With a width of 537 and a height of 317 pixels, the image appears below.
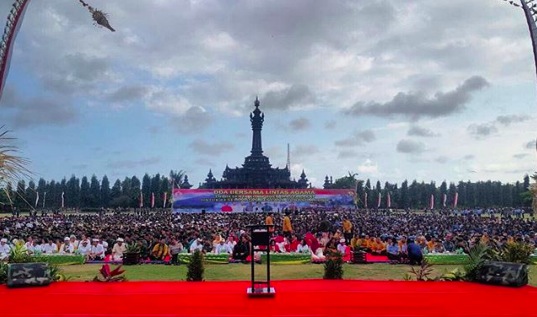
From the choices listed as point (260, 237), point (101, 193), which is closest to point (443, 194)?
point (101, 193)

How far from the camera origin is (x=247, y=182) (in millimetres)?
75375

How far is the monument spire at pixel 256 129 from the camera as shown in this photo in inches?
3467

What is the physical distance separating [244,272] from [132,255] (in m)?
4.76

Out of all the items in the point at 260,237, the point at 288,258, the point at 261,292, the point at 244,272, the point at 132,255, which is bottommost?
the point at 244,272

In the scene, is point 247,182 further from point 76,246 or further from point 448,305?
point 448,305

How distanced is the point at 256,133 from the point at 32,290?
264ft

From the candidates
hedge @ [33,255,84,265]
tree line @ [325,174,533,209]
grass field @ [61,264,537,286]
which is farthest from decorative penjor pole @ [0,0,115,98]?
tree line @ [325,174,533,209]

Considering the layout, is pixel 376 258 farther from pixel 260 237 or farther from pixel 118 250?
pixel 260 237

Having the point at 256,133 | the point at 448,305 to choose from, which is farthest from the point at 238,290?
the point at 256,133

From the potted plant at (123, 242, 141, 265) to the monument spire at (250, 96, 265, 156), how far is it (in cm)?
6900

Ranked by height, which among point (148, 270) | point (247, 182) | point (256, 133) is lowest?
point (148, 270)

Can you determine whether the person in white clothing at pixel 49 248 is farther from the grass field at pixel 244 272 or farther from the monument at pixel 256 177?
the monument at pixel 256 177

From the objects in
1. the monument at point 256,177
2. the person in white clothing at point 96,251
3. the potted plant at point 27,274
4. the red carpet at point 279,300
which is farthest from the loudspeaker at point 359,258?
the monument at point 256,177

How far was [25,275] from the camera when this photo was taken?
35.4 ft
